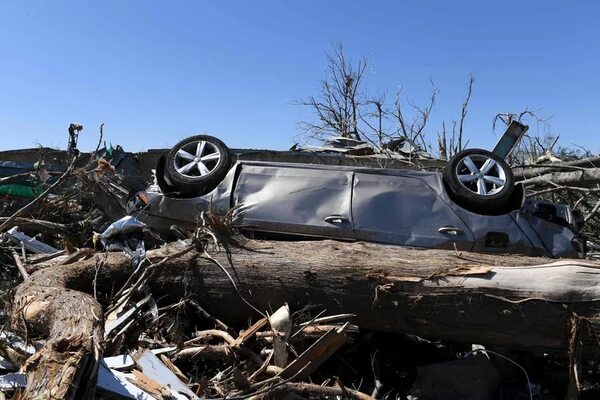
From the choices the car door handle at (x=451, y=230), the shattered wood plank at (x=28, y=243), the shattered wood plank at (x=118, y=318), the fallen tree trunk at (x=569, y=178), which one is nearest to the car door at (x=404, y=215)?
the car door handle at (x=451, y=230)

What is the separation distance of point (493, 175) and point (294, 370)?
3.21 metres

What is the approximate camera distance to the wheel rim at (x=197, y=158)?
632cm

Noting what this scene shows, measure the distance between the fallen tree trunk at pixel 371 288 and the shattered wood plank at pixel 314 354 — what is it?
423mm

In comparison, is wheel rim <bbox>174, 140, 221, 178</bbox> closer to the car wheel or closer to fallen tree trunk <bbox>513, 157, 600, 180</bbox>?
the car wheel

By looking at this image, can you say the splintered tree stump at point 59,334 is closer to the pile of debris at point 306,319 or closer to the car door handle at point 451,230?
the pile of debris at point 306,319

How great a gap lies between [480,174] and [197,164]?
10.2 ft

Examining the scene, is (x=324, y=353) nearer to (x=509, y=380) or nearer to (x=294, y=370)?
(x=294, y=370)

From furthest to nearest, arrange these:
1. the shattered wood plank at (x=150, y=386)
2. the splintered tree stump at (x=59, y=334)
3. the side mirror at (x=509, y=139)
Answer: the side mirror at (x=509, y=139) < the shattered wood plank at (x=150, y=386) < the splintered tree stump at (x=59, y=334)

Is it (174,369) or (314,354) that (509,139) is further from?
(174,369)

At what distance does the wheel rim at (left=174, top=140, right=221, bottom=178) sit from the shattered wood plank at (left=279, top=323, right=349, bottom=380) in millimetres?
2651

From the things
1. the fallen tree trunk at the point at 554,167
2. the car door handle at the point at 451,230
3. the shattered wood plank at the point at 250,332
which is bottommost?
the shattered wood plank at the point at 250,332

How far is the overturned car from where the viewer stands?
18.5 ft

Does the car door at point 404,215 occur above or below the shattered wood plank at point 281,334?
above

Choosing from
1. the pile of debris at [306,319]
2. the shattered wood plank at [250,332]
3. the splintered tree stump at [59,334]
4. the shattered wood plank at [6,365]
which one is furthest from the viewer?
the shattered wood plank at [250,332]
